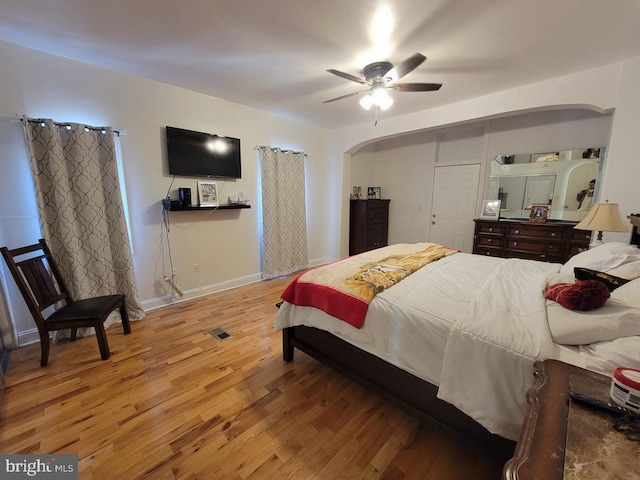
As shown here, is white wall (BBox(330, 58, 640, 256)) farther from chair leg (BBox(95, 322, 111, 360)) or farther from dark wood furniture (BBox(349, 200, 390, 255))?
chair leg (BBox(95, 322, 111, 360))

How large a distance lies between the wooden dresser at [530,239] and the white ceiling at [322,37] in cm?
183

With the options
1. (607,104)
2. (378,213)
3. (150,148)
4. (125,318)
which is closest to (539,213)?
(607,104)

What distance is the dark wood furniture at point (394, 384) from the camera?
1.27 metres

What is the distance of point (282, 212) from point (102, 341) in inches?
102

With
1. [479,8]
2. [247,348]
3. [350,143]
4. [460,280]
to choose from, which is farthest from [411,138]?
[247,348]

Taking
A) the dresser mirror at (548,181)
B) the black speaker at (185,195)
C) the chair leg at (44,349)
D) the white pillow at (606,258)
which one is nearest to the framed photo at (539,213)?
the dresser mirror at (548,181)

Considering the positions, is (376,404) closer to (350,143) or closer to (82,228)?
(82,228)

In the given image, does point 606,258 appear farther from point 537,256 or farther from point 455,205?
point 455,205

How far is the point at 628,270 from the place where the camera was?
161cm

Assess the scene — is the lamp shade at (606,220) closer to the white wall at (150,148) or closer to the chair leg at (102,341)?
the white wall at (150,148)

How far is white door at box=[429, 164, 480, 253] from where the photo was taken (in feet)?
14.8

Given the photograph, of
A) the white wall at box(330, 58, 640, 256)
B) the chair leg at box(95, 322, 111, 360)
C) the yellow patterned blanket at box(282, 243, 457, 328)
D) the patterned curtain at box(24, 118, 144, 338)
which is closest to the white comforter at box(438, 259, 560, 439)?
the yellow patterned blanket at box(282, 243, 457, 328)

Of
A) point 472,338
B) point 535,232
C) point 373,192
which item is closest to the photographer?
point 472,338

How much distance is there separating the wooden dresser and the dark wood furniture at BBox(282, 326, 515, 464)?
3.21 meters
